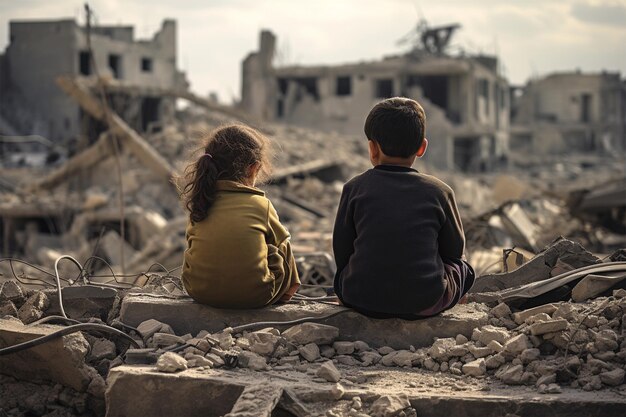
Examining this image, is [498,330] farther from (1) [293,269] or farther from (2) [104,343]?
(2) [104,343]

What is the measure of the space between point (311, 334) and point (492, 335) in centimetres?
77

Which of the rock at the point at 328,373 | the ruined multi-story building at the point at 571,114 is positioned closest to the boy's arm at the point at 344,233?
the rock at the point at 328,373

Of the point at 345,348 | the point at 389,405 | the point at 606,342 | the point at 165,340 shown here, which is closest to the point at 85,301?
the point at 165,340

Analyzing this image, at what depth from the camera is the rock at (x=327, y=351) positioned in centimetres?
389

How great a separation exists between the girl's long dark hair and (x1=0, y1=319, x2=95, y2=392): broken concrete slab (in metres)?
0.83

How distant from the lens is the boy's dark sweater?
13.1 feet

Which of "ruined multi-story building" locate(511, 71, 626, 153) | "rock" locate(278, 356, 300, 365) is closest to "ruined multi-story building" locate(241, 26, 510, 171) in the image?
"ruined multi-story building" locate(511, 71, 626, 153)

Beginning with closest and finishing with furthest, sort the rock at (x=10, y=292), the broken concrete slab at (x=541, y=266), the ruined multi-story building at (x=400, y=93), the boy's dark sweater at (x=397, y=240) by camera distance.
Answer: the boy's dark sweater at (x=397, y=240)
the rock at (x=10, y=292)
the broken concrete slab at (x=541, y=266)
the ruined multi-story building at (x=400, y=93)

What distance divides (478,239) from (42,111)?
31949mm

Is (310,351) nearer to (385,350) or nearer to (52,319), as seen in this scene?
(385,350)

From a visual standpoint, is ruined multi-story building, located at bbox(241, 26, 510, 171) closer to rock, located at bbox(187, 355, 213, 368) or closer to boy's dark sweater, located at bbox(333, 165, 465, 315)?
boy's dark sweater, located at bbox(333, 165, 465, 315)

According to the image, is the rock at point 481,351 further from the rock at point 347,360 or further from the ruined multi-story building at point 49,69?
the ruined multi-story building at point 49,69

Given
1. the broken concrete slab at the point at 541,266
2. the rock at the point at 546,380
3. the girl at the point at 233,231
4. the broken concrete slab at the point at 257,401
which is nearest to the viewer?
the broken concrete slab at the point at 257,401

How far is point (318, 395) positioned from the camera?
3322 millimetres
